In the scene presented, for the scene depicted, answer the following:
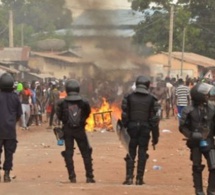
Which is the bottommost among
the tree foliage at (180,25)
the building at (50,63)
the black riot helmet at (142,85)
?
the black riot helmet at (142,85)

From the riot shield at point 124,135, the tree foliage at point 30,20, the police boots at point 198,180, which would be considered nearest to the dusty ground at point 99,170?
the riot shield at point 124,135

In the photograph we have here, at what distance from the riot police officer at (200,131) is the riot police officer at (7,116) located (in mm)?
2970

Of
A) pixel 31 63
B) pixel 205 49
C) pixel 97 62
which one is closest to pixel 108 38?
pixel 97 62

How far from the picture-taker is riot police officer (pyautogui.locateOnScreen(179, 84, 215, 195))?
988 centimetres

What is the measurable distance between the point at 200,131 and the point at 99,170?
14.8 ft

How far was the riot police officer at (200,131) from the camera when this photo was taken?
9.88 m

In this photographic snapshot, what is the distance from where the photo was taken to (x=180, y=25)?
55.2m

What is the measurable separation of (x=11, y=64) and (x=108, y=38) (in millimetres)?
19117

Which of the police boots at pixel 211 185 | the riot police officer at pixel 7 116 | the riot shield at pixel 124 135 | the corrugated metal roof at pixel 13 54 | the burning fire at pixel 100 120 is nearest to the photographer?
the police boots at pixel 211 185

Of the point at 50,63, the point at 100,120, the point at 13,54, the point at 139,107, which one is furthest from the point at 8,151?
the point at 50,63

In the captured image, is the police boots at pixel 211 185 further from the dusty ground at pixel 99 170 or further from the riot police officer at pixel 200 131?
the dusty ground at pixel 99 170

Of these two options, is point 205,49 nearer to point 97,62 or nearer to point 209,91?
point 97,62

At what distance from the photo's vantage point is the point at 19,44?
76.2m

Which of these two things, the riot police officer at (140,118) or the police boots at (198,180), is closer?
the police boots at (198,180)
